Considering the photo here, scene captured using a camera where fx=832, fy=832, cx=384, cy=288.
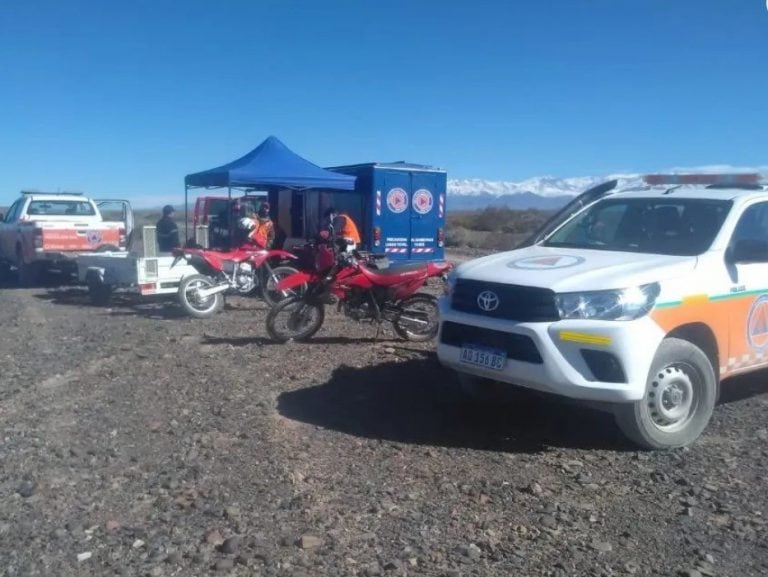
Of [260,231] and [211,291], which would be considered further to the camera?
[260,231]

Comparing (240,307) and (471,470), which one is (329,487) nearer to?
(471,470)

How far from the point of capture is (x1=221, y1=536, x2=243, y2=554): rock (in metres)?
4.02

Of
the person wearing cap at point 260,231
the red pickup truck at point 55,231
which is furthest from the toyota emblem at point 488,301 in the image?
the red pickup truck at point 55,231

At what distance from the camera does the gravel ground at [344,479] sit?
402 cm

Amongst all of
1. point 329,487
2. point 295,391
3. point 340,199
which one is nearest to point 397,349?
point 295,391

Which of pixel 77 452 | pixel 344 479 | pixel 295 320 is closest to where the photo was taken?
pixel 344 479

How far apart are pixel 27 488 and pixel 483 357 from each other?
9.80ft

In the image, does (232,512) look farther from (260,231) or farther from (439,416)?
(260,231)

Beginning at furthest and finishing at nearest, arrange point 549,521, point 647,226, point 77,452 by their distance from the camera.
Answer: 1. point 647,226
2. point 77,452
3. point 549,521

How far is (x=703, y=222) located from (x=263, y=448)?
11.8ft

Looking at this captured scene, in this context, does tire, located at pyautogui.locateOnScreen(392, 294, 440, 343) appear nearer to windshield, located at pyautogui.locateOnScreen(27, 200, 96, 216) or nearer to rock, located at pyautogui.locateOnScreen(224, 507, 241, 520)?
rock, located at pyautogui.locateOnScreen(224, 507, 241, 520)

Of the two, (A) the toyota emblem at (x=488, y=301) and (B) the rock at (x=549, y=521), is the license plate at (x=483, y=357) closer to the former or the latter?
(A) the toyota emblem at (x=488, y=301)

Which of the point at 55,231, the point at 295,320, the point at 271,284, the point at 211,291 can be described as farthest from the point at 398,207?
the point at 295,320

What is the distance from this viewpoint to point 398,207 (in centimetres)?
1612
